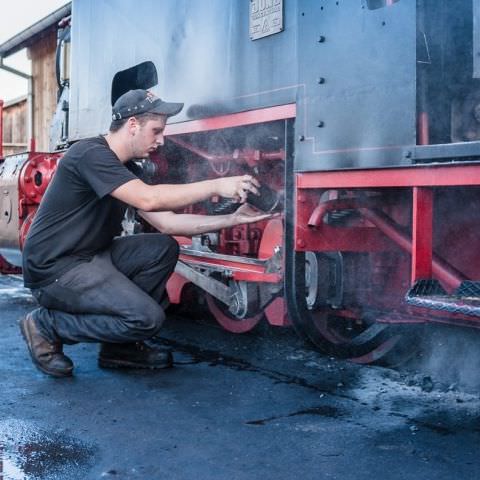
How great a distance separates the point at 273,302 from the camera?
152 inches

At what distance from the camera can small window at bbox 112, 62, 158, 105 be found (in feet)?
15.0

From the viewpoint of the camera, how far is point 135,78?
4.75 meters

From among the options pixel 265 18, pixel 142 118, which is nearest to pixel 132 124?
pixel 142 118

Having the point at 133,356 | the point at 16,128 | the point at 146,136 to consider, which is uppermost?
the point at 16,128

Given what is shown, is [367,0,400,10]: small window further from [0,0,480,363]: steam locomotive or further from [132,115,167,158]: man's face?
[132,115,167,158]: man's face

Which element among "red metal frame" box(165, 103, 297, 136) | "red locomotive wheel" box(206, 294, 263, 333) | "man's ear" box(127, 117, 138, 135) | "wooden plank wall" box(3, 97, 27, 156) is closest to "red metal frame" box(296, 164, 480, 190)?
"red metal frame" box(165, 103, 297, 136)

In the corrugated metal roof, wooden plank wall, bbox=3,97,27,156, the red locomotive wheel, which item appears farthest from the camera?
wooden plank wall, bbox=3,97,27,156

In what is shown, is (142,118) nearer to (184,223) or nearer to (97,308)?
(184,223)

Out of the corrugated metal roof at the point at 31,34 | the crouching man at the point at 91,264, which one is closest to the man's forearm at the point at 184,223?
the crouching man at the point at 91,264

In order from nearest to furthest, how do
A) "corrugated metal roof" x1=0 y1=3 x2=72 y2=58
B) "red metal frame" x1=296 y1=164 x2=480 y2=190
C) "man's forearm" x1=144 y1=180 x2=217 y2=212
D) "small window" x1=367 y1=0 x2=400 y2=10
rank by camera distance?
"red metal frame" x1=296 y1=164 x2=480 y2=190
"small window" x1=367 y1=0 x2=400 y2=10
"man's forearm" x1=144 y1=180 x2=217 y2=212
"corrugated metal roof" x1=0 y1=3 x2=72 y2=58

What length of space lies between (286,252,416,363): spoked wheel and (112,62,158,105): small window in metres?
1.69

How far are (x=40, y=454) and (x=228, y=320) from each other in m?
2.26

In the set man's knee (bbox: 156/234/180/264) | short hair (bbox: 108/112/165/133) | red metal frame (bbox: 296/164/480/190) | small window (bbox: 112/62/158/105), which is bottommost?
man's knee (bbox: 156/234/180/264)

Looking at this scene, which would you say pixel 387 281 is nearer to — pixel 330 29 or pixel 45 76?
pixel 330 29
